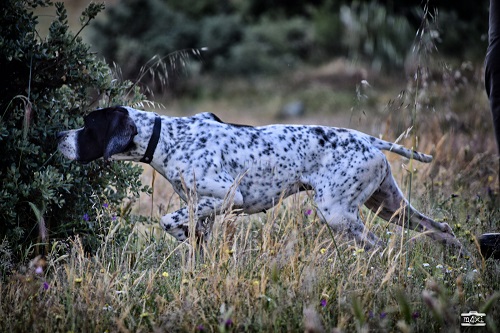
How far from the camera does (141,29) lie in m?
18.5

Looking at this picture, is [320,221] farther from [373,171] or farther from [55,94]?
[55,94]

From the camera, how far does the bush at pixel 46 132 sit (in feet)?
13.2

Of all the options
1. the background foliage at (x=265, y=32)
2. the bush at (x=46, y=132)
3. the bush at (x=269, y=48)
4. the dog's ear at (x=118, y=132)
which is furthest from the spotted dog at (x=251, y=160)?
the bush at (x=269, y=48)

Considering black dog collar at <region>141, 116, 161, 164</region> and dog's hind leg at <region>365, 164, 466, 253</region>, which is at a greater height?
black dog collar at <region>141, 116, 161, 164</region>

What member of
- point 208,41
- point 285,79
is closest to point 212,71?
point 208,41

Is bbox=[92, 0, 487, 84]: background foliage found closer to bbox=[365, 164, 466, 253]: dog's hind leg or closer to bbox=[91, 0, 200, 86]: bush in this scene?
bbox=[91, 0, 200, 86]: bush

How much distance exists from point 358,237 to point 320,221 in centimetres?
35

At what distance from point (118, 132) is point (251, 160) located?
95 centimetres

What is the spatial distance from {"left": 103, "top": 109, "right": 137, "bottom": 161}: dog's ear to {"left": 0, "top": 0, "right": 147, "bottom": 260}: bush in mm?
268

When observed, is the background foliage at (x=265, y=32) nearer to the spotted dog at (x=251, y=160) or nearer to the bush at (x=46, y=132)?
the spotted dog at (x=251, y=160)

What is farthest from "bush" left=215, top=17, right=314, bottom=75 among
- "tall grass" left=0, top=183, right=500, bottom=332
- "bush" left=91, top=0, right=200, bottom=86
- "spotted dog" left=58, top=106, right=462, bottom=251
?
"tall grass" left=0, top=183, right=500, bottom=332

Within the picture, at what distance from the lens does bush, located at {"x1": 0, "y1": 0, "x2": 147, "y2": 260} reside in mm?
4027

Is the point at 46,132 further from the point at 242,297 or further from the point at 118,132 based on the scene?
the point at 242,297

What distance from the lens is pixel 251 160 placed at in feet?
15.3
